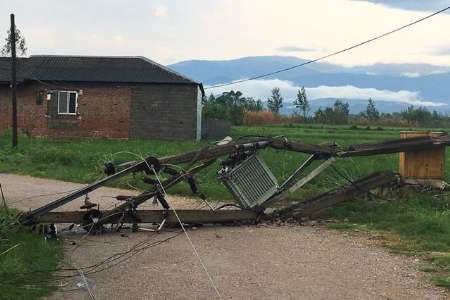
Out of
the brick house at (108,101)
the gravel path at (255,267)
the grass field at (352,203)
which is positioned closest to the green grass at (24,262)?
the gravel path at (255,267)

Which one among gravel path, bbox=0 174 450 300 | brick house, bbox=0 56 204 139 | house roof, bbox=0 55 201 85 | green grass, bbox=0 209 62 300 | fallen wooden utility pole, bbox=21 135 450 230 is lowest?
gravel path, bbox=0 174 450 300

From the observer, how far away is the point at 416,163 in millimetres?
13992

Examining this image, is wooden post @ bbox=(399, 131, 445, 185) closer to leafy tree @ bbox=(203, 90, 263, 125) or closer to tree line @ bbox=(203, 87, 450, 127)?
leafy tree @ bbox=(203, 90, 263, 125)

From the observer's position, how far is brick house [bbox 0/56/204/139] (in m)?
37.3

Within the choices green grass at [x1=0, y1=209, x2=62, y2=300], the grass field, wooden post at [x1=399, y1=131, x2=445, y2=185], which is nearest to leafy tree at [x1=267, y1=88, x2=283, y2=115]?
the grass field

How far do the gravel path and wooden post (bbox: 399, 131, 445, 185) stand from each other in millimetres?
3093

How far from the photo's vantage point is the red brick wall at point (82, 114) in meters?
37.6

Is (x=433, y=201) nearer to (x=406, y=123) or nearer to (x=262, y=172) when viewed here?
(x=262, y=172)

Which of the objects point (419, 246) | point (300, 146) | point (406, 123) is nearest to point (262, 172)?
point (300, 146)

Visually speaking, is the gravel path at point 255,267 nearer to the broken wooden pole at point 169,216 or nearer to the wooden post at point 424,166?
the broken wooden pole at point 169,216

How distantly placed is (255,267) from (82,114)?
3086cm

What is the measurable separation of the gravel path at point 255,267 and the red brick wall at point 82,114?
87.5 ft

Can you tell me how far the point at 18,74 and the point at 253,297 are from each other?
34.3m

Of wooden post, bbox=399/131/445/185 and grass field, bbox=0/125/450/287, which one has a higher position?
wooden post, bbox=399/131/445/185
